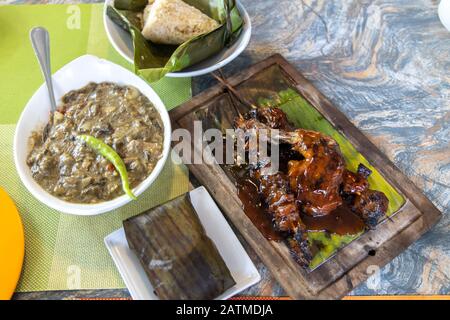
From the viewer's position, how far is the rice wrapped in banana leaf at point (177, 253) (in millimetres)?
1906

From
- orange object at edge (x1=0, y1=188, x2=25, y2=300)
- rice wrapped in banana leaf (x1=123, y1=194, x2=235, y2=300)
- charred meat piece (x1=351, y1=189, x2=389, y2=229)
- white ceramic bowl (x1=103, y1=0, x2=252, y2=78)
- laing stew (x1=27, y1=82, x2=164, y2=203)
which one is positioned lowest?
orange object at edge (x1=0, y1=188, x2=25, y2=300)

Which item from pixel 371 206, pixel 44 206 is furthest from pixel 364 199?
pixel 44 206

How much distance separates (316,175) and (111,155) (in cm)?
101

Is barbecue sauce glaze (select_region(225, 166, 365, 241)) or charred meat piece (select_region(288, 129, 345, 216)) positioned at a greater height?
charred meat piece (select_region(288, 129, 345, 216))

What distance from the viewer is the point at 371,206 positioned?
2111mm

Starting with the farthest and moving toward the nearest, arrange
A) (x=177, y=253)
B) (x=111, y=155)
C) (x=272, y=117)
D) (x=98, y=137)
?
1. (x=272, y=117)
2. (x=98, y=137)
3. (x=111, y=155)
4. (x=177, y=253)

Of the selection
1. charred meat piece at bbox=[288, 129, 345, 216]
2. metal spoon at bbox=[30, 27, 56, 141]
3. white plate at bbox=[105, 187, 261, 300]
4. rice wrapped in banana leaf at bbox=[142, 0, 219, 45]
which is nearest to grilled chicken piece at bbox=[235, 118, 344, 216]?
charred meat piece at bbox=[288, 129, 345, 216]

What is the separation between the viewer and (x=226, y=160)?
7.65 ft

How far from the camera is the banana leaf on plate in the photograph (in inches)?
94.1

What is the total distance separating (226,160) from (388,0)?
2.03 metres

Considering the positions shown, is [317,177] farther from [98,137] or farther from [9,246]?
[9,246]

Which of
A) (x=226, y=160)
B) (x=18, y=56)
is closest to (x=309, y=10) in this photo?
(x=226, y=160)

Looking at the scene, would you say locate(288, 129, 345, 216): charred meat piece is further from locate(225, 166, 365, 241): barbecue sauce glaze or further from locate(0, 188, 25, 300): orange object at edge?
locate(0, 188, 25, 300): orange object at edge

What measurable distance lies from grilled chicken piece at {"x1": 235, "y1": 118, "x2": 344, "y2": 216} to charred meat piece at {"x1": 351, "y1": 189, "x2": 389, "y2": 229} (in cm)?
10
